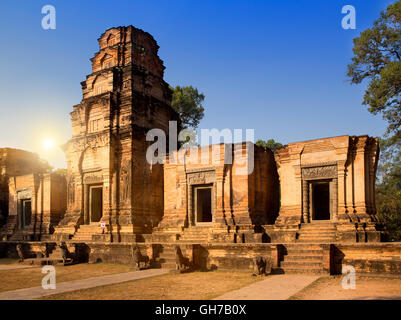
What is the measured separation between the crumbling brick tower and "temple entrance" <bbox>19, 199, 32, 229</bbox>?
588 cm

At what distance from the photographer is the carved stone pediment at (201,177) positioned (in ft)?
53.1

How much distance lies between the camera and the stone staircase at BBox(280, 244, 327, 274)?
11.0 m

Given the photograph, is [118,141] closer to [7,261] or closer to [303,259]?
[7,261]

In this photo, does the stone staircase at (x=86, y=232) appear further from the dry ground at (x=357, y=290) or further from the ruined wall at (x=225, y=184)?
the dry ground at (x=357, y=290)

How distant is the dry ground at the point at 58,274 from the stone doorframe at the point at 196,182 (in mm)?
3782

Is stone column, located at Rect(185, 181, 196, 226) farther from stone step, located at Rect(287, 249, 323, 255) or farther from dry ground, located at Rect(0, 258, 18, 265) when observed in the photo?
dry ground, located at Rect(0, 258, 18, 265)

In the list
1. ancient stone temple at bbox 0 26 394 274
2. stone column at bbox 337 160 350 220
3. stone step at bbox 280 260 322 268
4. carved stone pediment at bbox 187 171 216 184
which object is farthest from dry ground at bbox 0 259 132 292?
stone column at bbox 337 160 350 220

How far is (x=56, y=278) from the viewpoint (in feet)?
38.0

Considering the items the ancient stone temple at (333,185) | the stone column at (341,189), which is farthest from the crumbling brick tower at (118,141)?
the stone column at (341,189)

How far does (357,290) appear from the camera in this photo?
8492 mm

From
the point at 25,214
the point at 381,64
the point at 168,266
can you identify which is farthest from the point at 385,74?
the point at 25,214
